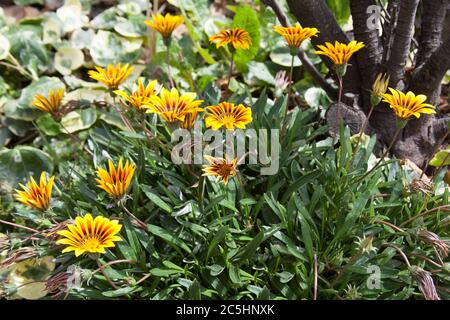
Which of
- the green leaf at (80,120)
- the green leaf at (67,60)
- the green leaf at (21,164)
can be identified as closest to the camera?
the green leaf at (21,164)

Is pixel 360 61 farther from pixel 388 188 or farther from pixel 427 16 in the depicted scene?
pixel 388 188

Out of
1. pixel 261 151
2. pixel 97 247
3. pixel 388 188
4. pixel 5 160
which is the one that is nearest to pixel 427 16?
pixel 388 188

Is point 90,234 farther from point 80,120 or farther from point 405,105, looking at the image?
point 80,120

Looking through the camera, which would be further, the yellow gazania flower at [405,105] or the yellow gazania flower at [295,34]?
the yellow gazania flower at [295,34]

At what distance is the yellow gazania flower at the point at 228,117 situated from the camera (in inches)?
62.2

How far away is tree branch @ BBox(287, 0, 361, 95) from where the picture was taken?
2135 mm

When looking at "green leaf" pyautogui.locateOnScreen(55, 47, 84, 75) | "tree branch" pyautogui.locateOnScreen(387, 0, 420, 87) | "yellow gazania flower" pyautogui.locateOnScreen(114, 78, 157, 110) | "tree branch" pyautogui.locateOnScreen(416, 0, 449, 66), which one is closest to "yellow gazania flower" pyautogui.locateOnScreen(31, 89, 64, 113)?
"yellow gazania flower" pyautogui.locateOnScreen(114, 78, 157, 110)

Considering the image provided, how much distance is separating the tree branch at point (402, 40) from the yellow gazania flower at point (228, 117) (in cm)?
71

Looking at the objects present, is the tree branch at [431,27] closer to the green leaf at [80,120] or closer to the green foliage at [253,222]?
the green foliage at [253,222]

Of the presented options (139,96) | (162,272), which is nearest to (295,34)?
(139,96)

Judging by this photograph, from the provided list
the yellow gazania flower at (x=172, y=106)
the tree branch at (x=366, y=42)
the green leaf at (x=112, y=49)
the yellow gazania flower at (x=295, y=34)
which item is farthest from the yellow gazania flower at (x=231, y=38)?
the green leaf at (x=112, y=49)

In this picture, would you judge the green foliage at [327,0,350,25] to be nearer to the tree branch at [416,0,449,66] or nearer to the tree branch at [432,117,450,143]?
the tree branch at [416,0,449,66]

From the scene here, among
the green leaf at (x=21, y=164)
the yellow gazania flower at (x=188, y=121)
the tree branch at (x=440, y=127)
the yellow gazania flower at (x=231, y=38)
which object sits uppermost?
the yellow gazania flower at (x=231, y=38)

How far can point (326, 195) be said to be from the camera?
1748 mm
